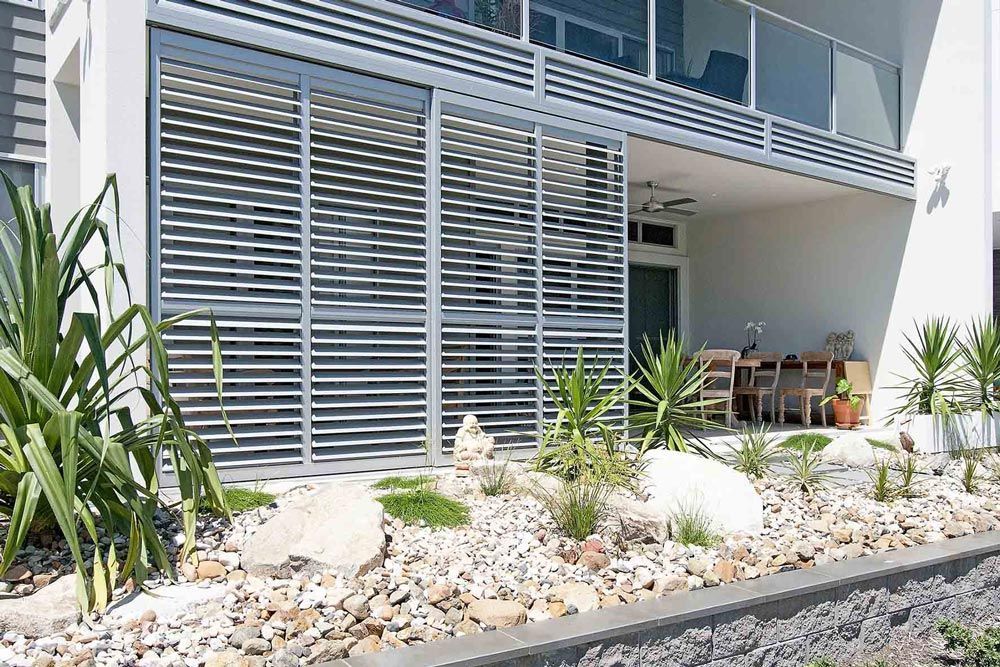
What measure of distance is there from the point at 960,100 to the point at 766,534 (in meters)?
7.31

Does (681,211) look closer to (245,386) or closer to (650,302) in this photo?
(650,302)

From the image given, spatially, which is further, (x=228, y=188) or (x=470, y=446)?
(x=470, y=446)

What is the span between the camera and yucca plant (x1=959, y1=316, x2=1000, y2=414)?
8594mm

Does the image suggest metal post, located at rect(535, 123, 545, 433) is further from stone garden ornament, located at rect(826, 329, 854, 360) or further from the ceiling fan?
stone garden ornament, located at rect(826, 329, 854, 360)

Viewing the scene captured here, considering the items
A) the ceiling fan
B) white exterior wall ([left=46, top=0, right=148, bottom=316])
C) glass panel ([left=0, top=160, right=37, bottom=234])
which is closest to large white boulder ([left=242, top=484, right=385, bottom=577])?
white exterior wall ([left=46, top=0, right=148, bottom=316])

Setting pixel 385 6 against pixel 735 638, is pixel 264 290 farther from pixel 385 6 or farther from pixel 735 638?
pixel 735 638

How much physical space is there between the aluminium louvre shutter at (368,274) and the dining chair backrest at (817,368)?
5853 millimetres

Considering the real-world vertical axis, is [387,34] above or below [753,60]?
below

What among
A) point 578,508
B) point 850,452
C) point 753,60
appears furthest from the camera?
point 753,60

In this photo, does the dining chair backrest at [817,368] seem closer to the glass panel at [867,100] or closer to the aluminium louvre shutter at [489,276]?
the glass panel at [867,100]

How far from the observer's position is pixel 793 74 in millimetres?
8695

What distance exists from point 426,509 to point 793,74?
21.4 ft

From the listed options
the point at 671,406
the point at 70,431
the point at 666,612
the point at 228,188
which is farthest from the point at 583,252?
the point at 70,431

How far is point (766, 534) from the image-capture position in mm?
4738
